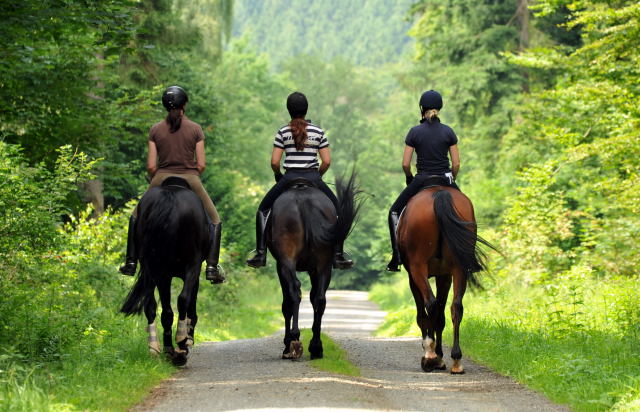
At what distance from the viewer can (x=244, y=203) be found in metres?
34.0

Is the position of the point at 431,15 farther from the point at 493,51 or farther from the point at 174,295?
the point at 174,295

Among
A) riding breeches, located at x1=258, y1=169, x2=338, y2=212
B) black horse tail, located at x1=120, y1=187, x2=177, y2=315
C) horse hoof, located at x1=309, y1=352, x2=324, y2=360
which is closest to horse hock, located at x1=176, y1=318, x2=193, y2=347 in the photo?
black horse tail, located at x1=120, y1=187, x2=177, y2=315

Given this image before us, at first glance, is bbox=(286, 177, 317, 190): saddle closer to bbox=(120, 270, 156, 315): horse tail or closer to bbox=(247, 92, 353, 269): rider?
bbox=(247, 92, 353, 269): rider

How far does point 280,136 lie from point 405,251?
7.24ft

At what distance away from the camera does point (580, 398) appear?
8812 mm

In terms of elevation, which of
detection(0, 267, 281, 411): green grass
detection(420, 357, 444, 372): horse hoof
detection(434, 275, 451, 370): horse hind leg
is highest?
detection(434, 275, 451, 370): horse hind leg

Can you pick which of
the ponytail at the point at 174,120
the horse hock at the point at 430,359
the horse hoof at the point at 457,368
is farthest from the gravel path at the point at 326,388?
the ponytail at the point at 174,120

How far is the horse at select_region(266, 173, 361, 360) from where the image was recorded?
1177cm

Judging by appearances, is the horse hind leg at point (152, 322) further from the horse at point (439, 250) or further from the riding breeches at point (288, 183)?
the horse at point (439, 250)

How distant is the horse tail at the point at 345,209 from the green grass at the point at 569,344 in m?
2.47

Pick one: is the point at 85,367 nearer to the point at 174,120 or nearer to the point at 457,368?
the point at 174,120

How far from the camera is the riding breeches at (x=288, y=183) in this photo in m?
12.2

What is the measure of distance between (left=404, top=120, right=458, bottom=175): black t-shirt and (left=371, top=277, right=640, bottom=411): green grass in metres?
2.51

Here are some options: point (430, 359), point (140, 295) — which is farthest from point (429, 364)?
point (140, 295)
